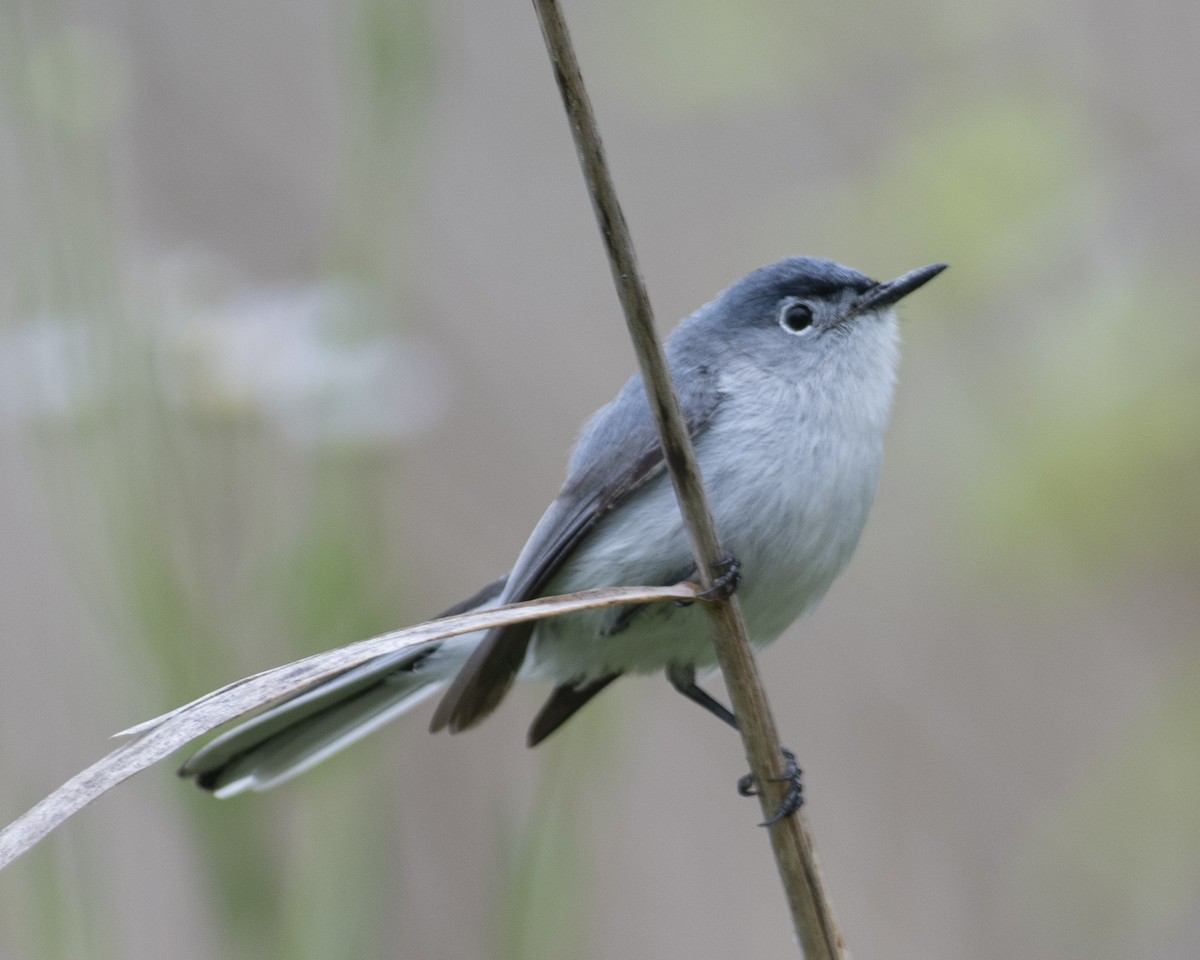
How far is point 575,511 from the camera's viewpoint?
1.77 meters

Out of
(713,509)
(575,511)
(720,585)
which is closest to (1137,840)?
(713,509)

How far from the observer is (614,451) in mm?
1779

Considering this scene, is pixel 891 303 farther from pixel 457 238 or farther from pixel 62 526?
pixel 457 238

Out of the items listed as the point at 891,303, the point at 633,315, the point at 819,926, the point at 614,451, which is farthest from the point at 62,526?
the point at 891,303

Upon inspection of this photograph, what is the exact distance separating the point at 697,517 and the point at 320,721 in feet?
2.51

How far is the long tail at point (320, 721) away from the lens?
1542 mm

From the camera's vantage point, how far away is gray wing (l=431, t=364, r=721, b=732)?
1749 millimetres

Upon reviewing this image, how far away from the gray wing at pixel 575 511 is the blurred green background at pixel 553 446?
163 millimetres

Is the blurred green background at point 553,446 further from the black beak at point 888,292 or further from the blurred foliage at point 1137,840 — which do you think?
the black beak at point 888,292

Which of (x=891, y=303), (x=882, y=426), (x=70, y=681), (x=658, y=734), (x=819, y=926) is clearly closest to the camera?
(x=819, y=926)

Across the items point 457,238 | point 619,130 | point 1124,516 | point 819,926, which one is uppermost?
point 619,130

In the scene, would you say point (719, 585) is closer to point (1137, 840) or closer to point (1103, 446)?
point (1103, 446)

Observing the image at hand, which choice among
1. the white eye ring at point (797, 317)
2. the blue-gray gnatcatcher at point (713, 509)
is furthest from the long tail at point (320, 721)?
the white eye ring at point (797, 317)

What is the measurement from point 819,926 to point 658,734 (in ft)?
6.45
